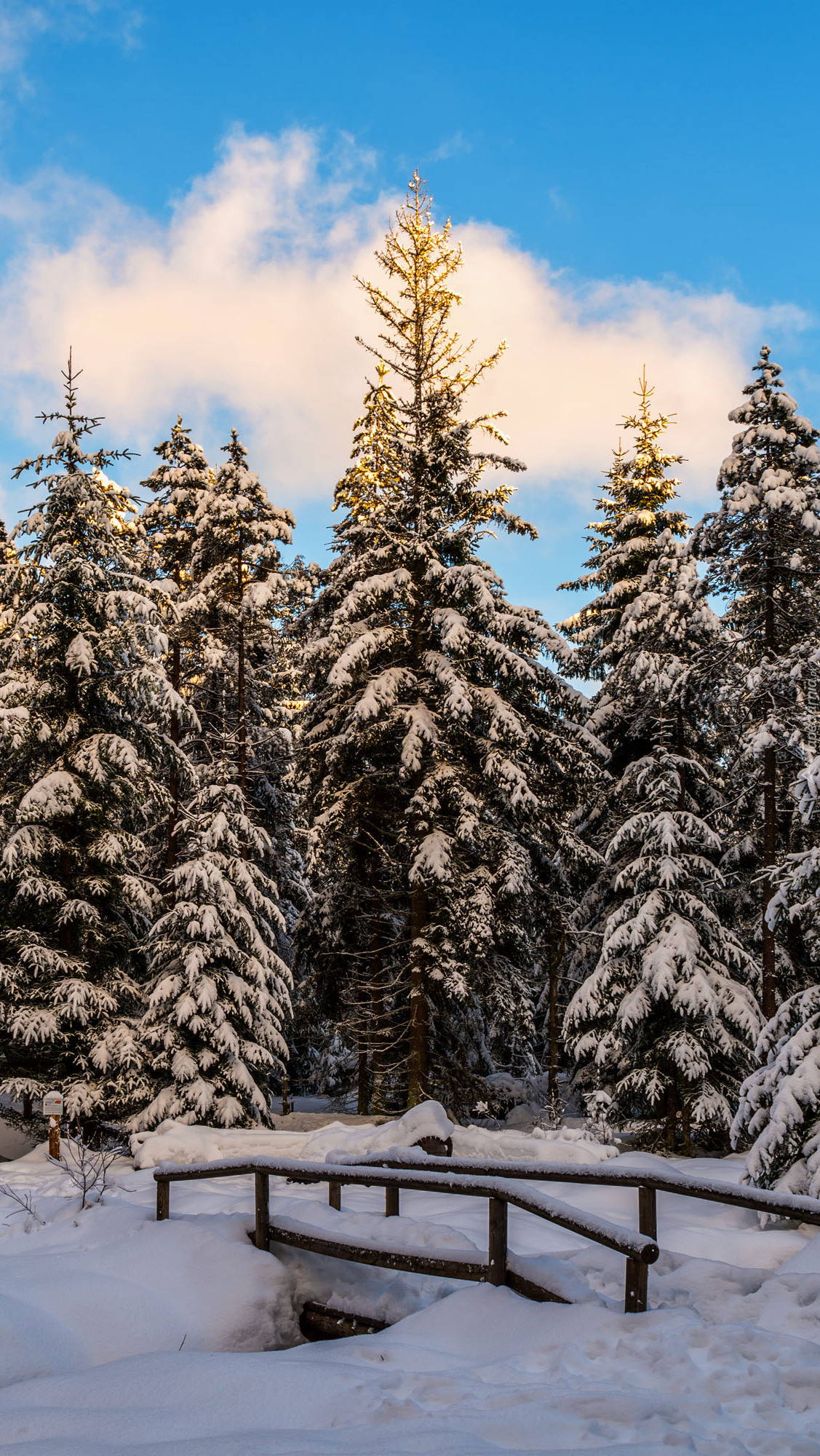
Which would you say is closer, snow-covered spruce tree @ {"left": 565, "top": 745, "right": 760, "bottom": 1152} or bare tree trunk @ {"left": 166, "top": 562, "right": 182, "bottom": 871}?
snow-covered spruce tree @ {"left": 565, "top": 745, "right": 760, "bottom": 1152}

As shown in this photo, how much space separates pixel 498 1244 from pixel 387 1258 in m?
0.83

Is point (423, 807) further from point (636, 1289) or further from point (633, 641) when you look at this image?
point (636, 1289)

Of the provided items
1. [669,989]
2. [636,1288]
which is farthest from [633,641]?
[636,1288]

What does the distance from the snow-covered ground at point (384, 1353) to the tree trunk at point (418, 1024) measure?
8.97 m

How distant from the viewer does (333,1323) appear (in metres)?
6.68

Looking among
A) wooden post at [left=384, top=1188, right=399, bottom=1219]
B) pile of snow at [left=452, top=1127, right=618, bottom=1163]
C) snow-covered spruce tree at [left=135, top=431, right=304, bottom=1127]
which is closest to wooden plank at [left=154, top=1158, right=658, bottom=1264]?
wooden post at [left=384, top=1188, right=399, bottom=1219]

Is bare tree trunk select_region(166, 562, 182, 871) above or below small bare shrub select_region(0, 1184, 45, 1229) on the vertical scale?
above

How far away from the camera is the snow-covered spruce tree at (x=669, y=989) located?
57.0 ft

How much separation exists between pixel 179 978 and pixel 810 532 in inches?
499

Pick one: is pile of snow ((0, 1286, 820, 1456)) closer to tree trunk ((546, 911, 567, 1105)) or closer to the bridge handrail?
the bridge handrail

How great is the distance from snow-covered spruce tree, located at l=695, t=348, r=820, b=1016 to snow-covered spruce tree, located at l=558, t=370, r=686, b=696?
5369 millimetres

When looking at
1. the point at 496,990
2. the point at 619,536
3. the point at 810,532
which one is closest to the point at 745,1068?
the point at 496,990

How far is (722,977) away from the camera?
17922 millimetres

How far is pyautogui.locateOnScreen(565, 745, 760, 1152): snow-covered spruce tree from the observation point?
1736cm
